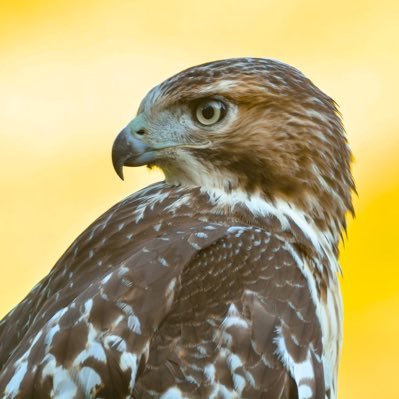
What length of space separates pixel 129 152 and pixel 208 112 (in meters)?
0.34

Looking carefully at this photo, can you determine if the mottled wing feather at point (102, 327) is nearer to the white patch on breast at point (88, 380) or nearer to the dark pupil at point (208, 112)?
the white patch on breast at point (88, 380)

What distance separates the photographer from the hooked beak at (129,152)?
230 inches

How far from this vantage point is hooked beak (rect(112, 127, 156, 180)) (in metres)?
5.85

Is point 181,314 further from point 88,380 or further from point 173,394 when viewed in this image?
point 88,380

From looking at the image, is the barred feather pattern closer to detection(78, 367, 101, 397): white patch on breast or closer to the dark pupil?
detection(78, 367, 101, 397): white patch on breast

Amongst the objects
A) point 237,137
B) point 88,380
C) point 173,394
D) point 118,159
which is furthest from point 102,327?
point 237,137

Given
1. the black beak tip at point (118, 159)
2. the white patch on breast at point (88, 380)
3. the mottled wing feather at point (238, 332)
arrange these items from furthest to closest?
the black beak tip at point (118, 159) → the mottled wing feather at point (238, 332) → the white patch on breast at point (88, 380)

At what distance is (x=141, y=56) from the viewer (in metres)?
12.2

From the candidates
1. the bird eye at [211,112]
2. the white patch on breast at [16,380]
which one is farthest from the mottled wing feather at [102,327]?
the bird eye at [211,112]

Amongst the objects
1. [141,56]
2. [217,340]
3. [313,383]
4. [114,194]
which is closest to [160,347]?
[217,340]

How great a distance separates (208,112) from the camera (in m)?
5.89

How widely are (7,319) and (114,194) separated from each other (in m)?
5.14

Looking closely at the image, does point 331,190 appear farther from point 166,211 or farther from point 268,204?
point 166,211

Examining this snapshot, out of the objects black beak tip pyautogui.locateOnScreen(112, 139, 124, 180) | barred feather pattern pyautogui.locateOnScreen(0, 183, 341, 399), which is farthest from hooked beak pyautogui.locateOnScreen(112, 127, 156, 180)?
barred feather pattern pyautogui.locateOnScreen(0, 183, 341, 399)
